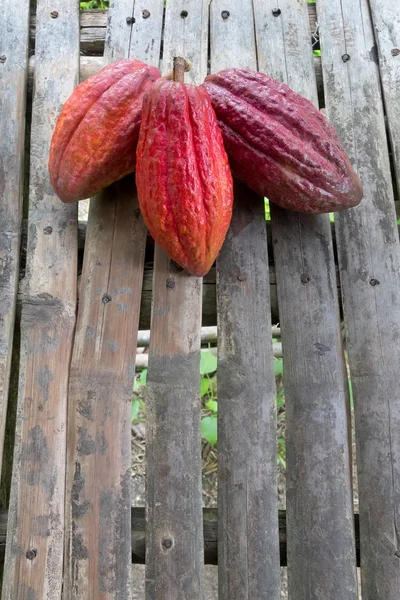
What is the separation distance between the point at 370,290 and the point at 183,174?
0.60 m

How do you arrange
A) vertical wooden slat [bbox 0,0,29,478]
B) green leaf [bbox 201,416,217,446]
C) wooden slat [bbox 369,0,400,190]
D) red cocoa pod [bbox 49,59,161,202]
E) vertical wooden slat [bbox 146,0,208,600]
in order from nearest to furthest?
vertical wooden slat [bbox 146,0,208,600] < red cocoa pod [bbox 49,59,161,202] < vertical wooden slat [bbox 0,0,29,478] < wooden slat [bbox 369,0,400,190] < green leaf [bbox 201,416,217,446]

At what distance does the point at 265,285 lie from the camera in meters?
1.43

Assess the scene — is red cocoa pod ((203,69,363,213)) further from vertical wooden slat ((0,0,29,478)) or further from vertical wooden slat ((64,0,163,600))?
vertical wooden slat ((0,0,29,478))

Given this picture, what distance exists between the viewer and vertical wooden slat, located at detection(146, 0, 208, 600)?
4.01 ft

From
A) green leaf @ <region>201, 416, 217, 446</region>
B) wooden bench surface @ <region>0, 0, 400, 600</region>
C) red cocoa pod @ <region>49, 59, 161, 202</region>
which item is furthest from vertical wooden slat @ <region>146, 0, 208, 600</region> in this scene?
green leaf @ <region>201, 416, 217, 446</region>

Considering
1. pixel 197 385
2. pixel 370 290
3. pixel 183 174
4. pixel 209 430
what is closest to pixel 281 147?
pixel 183 174

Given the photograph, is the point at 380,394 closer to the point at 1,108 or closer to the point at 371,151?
the point at 371,151

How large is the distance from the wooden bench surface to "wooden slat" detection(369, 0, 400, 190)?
1cm

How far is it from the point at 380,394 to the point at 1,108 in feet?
4.63

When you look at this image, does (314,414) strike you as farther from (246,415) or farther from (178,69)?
(178,69)

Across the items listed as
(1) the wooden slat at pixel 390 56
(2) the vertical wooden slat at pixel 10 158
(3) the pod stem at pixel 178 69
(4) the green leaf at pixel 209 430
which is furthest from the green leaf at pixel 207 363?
(3) the pod stem at pixel 178 69

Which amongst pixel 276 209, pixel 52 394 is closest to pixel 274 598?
pixel 52 394

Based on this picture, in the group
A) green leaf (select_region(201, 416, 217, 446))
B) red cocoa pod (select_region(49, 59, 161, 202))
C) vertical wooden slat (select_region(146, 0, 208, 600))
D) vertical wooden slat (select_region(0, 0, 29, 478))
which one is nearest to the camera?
vertical wooden slat (select_region(146, 0, 208, 600))

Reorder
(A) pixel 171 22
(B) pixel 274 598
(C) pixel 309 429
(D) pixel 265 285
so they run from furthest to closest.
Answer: (A) pixel 171 22 → (D) pixel 265 285 → (C) pixel 309 429 → (B) pixel 274 598
